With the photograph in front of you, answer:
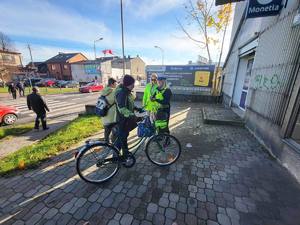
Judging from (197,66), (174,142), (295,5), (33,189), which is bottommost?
(33,189)

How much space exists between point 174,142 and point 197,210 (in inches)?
53.1

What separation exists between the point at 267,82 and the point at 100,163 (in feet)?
17.1

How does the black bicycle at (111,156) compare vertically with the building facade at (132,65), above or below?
below

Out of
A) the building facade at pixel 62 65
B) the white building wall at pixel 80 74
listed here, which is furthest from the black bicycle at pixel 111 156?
the building facade at pixel 62 65

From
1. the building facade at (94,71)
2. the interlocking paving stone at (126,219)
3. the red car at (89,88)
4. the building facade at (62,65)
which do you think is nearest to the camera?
the interlocking paving stone at (126,219)

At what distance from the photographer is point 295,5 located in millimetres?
3408

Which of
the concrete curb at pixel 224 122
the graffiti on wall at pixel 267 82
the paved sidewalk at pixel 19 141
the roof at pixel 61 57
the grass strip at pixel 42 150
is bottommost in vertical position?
the paved sidewalk at pixel 19 141

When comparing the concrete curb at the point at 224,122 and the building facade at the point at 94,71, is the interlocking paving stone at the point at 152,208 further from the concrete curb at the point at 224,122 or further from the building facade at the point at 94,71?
the building facade at the point at 94,71

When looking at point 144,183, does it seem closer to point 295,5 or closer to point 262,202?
point 262,202

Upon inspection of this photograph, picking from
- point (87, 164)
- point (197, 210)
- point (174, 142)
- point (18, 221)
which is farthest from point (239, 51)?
point (18, 221)

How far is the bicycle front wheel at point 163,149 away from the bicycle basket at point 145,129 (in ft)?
0.47

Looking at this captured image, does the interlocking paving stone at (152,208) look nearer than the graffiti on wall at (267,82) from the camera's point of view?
Yes

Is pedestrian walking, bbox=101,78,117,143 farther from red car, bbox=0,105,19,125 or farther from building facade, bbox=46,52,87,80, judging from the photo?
building facade, bbox=46,52,87,80

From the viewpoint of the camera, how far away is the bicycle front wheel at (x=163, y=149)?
3168 mm
